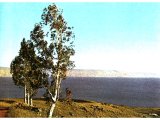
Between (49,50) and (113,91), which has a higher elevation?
(49,50)

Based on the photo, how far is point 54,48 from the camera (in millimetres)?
11805

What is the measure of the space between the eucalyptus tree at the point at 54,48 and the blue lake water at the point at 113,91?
0.73ft

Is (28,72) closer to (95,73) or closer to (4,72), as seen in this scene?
(4,72)

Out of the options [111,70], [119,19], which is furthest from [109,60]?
[119,19]

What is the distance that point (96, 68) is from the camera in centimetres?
1221

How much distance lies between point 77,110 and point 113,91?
143cm

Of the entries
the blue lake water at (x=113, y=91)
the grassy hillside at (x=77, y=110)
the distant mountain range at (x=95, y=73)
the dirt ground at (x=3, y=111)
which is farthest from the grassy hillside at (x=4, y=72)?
the dirt ground at (x=3, y=111)

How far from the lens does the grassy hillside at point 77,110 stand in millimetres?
11664

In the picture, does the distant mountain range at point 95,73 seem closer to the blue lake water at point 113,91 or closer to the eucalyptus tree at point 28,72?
the blue lake water at point 113,91

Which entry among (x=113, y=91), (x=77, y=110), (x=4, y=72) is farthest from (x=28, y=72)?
(x=113, y=91)

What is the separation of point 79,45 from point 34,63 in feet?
3.69

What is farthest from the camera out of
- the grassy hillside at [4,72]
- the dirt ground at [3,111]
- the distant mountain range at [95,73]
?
the distant mountain range at [95,73]

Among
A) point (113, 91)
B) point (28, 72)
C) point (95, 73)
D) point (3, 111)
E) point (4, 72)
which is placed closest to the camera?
point (3, 111)

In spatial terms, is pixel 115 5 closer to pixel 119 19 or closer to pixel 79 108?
pixel 119 19
